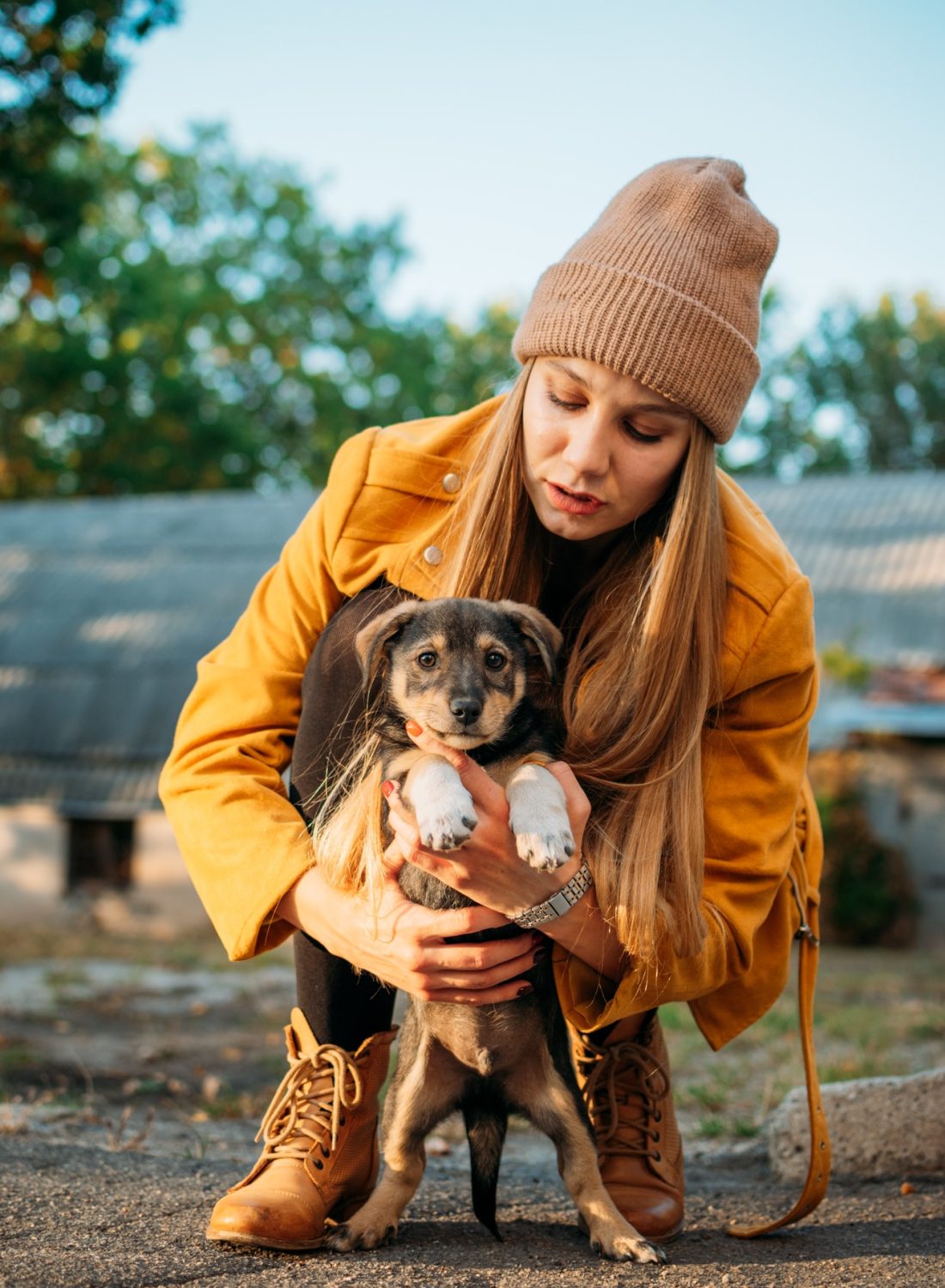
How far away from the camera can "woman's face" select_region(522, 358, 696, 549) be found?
3211mm

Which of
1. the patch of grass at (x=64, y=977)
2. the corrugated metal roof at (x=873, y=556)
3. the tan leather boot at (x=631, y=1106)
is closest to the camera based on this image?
the tan leather boot at (x=631, y=1106)

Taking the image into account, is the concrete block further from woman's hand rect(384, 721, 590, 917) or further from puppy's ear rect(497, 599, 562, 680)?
puppy's ear rect(497, 599, 562, 680)

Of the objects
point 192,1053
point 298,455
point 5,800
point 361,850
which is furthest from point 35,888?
point 298,455

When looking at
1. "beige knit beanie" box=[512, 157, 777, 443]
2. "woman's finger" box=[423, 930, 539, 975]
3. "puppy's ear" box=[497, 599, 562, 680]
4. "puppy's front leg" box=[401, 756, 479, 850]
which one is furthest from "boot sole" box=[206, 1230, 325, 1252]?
"beige knit beanie" box=[512, 157, 777, 443]

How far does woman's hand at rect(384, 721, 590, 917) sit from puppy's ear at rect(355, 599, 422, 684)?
42 centimetres

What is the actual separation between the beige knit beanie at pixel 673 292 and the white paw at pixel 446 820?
1172 mm

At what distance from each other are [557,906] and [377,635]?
857 mm

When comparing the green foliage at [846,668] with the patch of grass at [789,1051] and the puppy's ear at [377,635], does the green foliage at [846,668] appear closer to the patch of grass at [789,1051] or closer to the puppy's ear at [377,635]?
the patch of grass at [789,1051]

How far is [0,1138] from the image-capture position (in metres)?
3.98

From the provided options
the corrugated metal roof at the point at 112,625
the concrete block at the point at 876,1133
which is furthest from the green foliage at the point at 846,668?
the concrete block at the point at 876,1133

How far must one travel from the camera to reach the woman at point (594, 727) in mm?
3020

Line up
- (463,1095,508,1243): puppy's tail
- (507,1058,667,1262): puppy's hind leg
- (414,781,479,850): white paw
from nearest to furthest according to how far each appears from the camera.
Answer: (414,781,479,850): white paw → (507,1058,667,1262): puppy's hind leg → (463,1095,508,1243): puppy's tail

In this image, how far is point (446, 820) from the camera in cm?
279

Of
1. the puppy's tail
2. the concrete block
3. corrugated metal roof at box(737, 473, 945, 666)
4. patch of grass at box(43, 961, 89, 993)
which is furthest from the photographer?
corrugated metal roof at box(737, 473, 945, 666)
